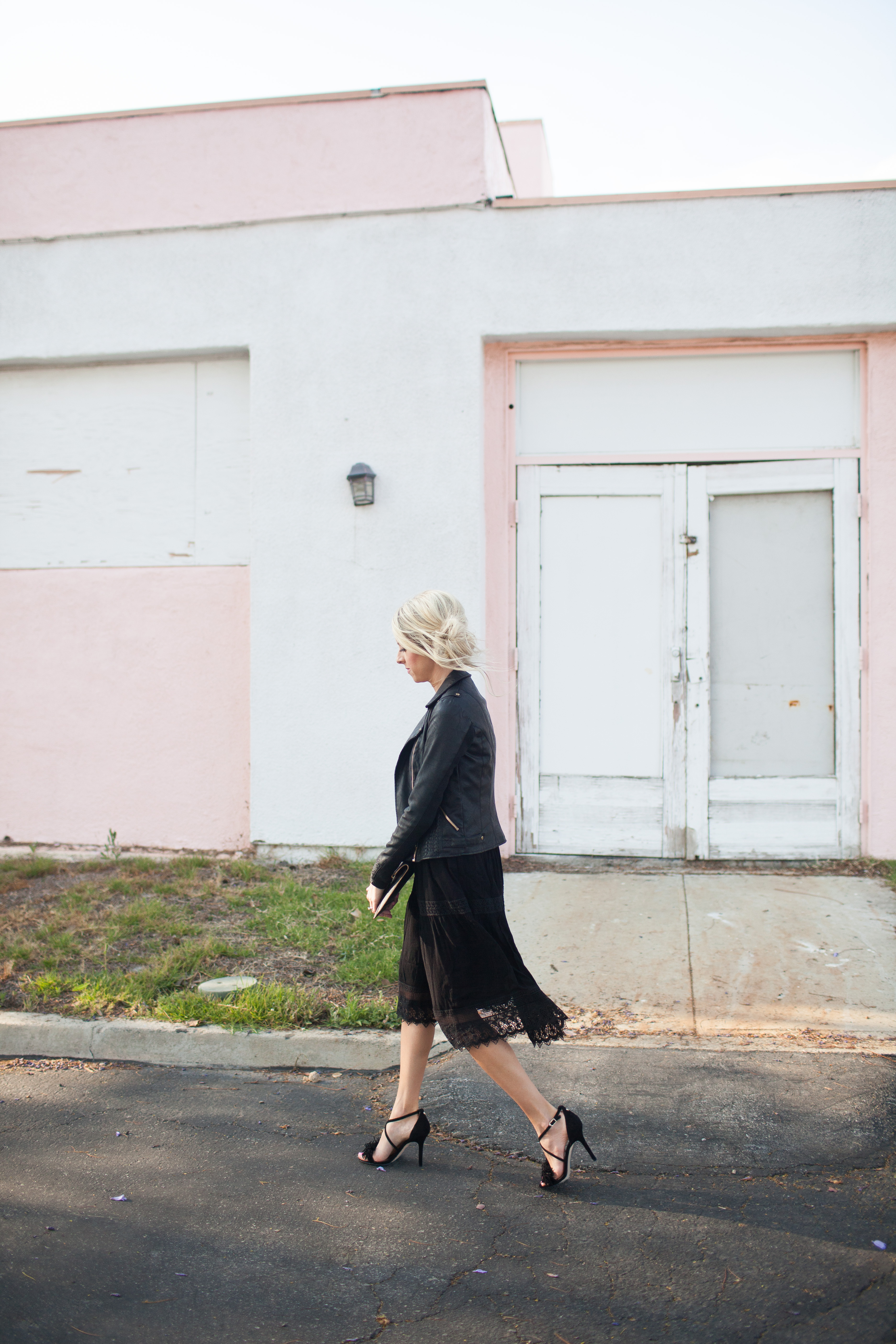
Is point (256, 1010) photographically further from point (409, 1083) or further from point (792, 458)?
point (792, 458)

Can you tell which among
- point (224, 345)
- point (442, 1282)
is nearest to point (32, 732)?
point (224, 345)

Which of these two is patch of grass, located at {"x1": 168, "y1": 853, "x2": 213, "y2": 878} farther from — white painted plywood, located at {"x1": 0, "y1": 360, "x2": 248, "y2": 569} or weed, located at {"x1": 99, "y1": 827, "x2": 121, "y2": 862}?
white painted plywood, located at {"x1": 0, "y1": 360, "x2": 248, "y2": 569}

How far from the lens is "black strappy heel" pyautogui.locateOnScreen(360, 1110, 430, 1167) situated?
135 inches

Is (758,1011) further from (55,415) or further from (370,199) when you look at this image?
(55,415)

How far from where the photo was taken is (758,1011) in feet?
15.5

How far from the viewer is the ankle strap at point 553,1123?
326cm

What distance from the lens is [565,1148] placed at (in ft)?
10.7

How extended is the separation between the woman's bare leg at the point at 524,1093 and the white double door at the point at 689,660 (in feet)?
12.9

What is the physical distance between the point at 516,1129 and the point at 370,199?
633 cm

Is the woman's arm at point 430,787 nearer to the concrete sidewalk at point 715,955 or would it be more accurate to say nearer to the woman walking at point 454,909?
the woman walking at point 454,909

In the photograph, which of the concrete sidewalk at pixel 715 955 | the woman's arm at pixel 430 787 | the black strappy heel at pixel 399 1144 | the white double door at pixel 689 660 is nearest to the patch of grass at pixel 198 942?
the concrete sidewalk at pixel 715 955

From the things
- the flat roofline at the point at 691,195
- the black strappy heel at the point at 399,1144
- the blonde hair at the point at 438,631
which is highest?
the flat roofline at the point at 691,195

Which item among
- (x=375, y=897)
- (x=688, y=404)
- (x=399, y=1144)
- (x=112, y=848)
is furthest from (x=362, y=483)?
(x=399, y=1144)

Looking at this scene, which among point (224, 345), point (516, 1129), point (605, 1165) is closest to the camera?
point (605, 1165)
